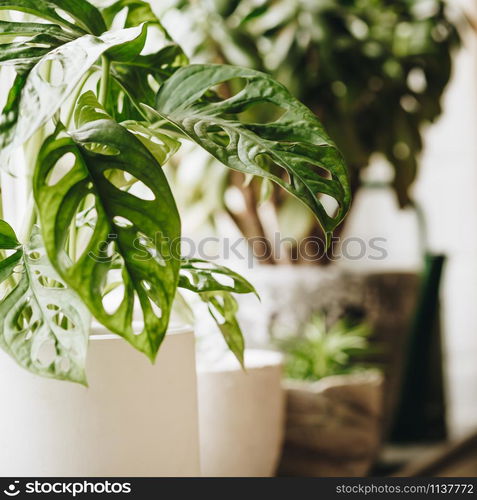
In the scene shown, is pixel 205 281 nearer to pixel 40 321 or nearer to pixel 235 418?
pixel 40 321

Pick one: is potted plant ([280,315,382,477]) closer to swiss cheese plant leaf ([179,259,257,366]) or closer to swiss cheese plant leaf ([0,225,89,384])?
swiss cheese plant leaf ([179,259,257,366])

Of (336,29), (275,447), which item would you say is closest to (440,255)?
(336,29)

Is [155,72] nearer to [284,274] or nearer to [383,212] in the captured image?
[284,274]

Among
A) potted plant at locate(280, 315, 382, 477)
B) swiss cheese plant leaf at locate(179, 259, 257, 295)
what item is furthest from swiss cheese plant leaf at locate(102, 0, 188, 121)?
potted plant at locate(280, 315, 382, 477)

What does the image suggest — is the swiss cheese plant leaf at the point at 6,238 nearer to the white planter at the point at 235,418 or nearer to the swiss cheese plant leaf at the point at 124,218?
the swiss cheese plant leaf at the point at 124,218

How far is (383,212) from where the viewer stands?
276 cm

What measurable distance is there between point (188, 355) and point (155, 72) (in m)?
0.30

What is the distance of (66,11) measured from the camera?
25.0 inches

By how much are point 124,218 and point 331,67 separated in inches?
42.4

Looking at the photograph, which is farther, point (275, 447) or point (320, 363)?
point (320, 363)

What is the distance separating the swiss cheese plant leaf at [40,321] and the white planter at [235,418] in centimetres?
35

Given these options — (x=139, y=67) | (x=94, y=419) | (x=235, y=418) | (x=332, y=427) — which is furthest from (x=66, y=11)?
(x=332, y=427)

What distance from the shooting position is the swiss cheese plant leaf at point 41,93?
43 cm

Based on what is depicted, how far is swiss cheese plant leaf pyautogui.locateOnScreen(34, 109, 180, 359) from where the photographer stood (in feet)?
1.58
